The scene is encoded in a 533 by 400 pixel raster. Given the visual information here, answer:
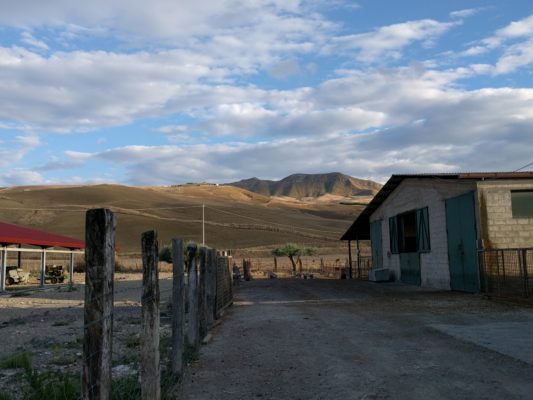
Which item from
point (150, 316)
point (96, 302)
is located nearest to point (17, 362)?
point (150, 316)

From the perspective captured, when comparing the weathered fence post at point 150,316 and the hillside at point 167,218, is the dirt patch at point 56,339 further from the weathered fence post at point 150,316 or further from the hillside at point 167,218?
the hillside at point 167,218

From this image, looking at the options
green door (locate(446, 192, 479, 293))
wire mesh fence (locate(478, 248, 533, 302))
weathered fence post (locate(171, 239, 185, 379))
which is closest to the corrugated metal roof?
green door (locate(446, 192, 479, 293))

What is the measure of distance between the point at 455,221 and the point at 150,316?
17385 millimetres

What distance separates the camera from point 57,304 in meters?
19.4

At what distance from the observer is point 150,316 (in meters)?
5.41

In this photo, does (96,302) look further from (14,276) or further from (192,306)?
(14,276)

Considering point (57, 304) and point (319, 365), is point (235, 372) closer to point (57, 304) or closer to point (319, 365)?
point (319, 365)

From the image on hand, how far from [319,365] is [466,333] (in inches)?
150

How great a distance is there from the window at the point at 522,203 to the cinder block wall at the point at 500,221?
0.20 metres

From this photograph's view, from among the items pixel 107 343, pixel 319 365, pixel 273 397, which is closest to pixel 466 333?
pixel 319 365

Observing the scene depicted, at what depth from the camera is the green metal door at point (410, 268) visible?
25625 millimetres

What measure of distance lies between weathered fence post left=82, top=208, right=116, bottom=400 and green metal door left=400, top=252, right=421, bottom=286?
23.0 m

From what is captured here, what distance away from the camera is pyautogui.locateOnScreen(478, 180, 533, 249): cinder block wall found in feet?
61.4

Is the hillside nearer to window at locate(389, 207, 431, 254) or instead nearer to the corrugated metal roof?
the corrugated metal roof
